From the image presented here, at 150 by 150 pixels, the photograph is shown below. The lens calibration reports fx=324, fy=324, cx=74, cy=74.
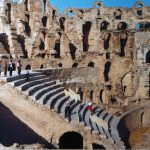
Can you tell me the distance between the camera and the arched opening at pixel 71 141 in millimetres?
18422

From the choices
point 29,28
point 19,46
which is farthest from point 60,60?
point 29,28

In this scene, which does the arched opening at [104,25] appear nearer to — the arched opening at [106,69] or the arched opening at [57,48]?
the arched opening at [57,48]

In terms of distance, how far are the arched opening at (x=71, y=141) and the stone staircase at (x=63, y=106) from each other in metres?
0.99

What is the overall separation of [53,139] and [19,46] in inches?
850

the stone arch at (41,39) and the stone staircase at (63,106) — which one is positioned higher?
the stone arch at (41,39)

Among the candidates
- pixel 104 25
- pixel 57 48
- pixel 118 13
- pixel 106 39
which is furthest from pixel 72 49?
pixel 118 13

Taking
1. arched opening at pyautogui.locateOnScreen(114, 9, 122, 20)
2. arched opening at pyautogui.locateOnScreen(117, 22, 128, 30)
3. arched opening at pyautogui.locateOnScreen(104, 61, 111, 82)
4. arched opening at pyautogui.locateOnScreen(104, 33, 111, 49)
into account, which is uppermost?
arched opening at pyautogui.locateOnScreen(114, 9, 122, 20)

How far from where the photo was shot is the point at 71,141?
1908cm

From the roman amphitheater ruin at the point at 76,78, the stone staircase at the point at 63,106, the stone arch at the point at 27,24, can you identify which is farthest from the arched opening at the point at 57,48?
the stone staircase at the point at 63,106

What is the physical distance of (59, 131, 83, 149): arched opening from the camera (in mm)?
18422

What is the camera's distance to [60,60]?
3684 centimetres

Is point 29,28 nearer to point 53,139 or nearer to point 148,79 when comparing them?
point 148,79

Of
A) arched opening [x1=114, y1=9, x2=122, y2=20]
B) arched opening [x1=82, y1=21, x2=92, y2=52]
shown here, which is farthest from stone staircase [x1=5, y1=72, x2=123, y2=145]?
arched opening [x1=114, y1=9, x2=122, y2=20]

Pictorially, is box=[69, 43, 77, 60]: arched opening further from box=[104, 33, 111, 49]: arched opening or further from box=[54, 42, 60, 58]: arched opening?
box=[104, 33, 111, 49]: arched opening
